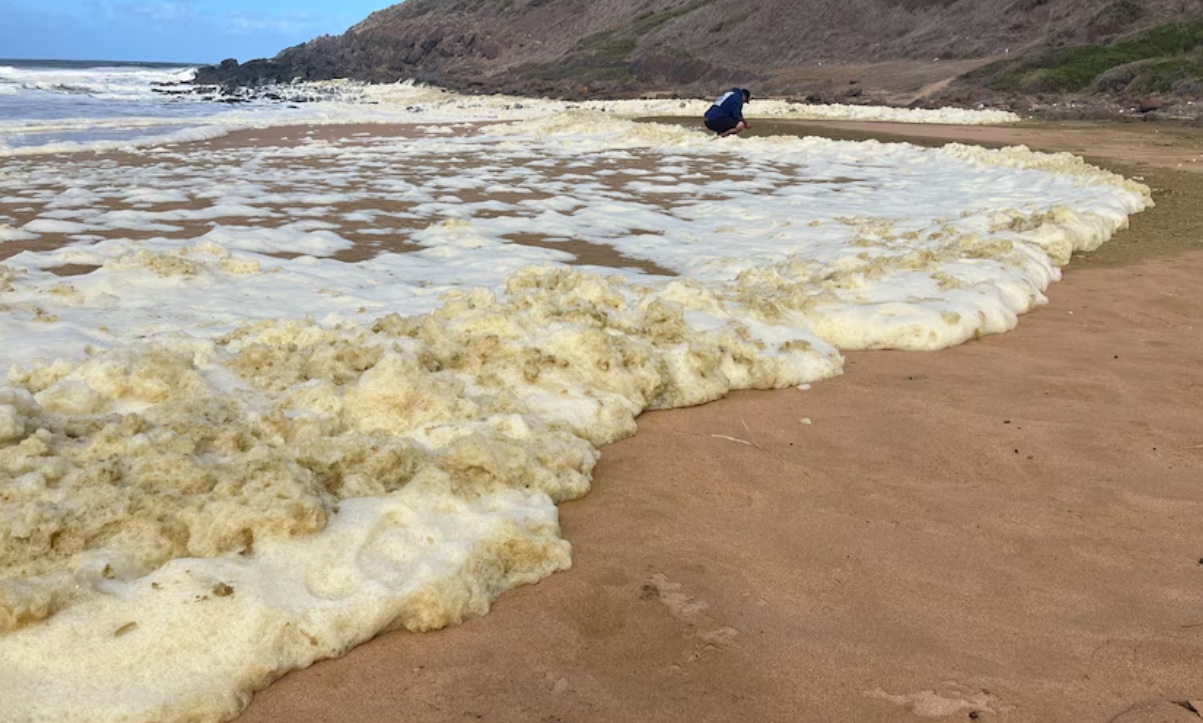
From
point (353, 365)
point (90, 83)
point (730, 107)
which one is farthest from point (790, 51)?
point (353, 365)

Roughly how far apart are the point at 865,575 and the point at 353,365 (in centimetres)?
202

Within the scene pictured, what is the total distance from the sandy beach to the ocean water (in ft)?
0.60

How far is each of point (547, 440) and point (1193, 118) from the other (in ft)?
73.8

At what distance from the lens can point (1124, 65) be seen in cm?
2669

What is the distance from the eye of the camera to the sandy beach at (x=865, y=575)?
Answer: 1996 millimetres

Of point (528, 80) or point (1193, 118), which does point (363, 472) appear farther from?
point (528, 80)

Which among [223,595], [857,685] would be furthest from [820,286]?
[223,595]

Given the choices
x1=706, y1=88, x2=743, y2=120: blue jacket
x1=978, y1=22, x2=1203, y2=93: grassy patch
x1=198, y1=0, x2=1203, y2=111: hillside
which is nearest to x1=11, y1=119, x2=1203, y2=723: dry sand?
x1=706, y1=88, x2=743, y2=120: blue jacket

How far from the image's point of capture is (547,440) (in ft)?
10.1

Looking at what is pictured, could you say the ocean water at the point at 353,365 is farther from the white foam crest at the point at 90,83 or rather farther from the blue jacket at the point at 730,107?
the white foam crest at the point at 90,83

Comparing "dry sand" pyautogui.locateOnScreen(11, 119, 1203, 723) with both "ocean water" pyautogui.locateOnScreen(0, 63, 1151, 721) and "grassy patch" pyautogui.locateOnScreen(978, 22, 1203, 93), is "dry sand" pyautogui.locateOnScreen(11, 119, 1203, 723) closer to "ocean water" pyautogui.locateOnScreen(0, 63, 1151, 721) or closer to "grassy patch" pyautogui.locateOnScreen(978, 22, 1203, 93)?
"ocean water" pyautogui.locateOnScreen(0, 63, 1151, 721)

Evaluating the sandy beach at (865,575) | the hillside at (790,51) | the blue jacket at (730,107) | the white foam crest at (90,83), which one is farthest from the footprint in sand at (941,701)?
the white foam crest at (90,83)

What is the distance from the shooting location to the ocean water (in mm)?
2125

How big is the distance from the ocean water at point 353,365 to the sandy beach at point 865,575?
0.18 meters
